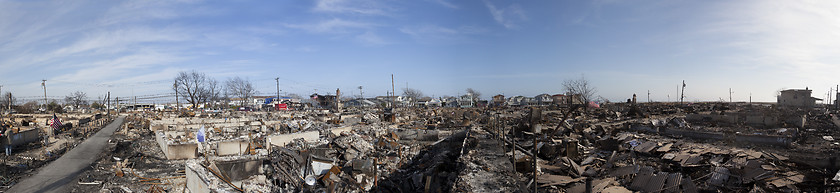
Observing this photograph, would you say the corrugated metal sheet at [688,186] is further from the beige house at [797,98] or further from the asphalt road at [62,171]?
the beige house at [797,98]

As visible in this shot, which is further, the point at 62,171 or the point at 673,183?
the point at 62,171

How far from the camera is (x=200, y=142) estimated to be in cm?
1255

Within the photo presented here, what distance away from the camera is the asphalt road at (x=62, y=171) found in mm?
9008

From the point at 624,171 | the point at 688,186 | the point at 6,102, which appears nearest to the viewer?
the point at 688,186

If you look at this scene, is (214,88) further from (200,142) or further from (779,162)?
(779,162)

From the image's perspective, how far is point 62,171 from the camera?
1064cm

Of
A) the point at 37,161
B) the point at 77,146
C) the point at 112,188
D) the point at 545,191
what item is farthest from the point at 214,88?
the point at 545,191

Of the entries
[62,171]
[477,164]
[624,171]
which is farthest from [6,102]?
[624,171]

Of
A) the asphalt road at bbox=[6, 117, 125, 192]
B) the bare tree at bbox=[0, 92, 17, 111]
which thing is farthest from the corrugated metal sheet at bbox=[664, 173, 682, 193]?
the bare tree at bbox=[0, 92, 17, 111]

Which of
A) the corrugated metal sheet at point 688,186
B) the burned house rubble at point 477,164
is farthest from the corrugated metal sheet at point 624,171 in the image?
the corrugated metal sheet at point 688,186

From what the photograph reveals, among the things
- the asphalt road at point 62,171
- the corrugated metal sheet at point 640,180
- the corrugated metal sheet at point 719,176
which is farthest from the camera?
the asphalt road at point 62,171

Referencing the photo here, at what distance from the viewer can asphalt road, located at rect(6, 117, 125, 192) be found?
9.01 m

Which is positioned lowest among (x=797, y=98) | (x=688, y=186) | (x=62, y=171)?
(x=62, y=171)

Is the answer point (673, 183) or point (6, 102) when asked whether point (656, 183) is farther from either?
point (6, 102)
